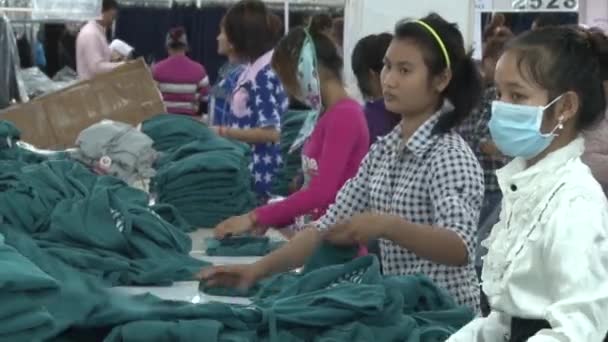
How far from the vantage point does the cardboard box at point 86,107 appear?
15.9 feet

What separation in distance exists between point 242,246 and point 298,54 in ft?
1.90

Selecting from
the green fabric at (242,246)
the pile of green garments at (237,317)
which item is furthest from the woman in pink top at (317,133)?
the pile of green garments at (237,317)

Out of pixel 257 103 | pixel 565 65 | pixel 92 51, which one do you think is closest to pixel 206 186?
pixel 257 103

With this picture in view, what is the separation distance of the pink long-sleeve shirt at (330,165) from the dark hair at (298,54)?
182mm

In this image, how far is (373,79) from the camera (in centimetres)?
408

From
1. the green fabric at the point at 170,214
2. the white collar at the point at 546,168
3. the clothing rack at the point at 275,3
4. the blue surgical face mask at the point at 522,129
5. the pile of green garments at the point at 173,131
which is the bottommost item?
the clothing rack at the point at 275,3

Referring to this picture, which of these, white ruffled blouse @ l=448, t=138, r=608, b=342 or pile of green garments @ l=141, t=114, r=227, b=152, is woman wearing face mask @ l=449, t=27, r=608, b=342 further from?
pile of green garments @ l=141, t=114, r=227, b=152

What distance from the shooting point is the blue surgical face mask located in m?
1.85

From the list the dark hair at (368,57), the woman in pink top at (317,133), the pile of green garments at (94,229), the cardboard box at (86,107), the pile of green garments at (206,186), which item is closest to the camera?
the pile of green garments at (94,229)

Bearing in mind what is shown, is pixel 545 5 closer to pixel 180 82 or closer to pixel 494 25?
pixel 494 25

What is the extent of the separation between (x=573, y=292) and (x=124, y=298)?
92 centimetres

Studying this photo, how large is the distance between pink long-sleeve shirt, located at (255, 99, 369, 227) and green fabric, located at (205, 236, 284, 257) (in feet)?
0.39

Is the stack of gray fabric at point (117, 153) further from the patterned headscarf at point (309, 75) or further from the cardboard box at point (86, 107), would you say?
the patterned headscarf at point (309, 75)

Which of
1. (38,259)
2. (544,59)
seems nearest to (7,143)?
(38,259)
